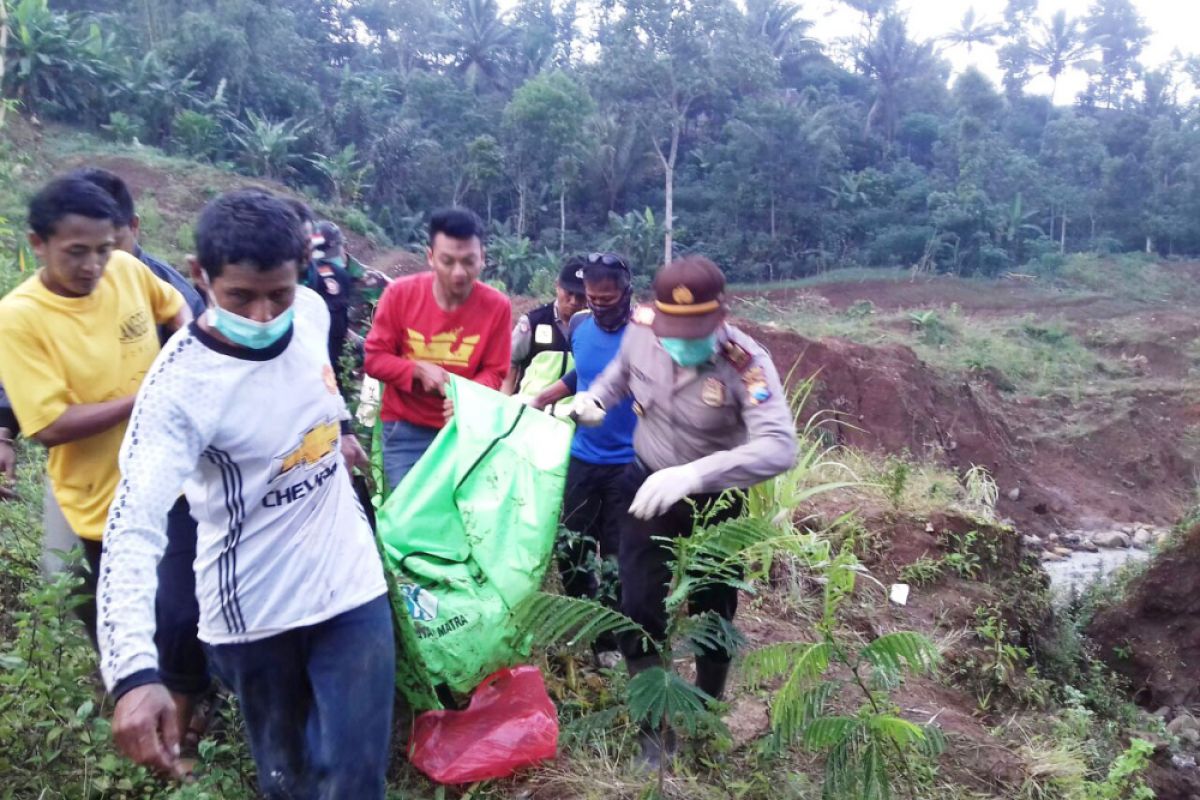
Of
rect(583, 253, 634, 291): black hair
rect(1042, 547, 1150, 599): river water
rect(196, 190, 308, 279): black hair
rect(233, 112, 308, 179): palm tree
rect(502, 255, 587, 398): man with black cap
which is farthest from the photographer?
rect(233, 112, 308, 179): palm tree

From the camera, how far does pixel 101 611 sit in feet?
5.14

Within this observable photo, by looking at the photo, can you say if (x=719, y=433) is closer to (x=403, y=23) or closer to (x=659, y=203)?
(x=659, y=203)

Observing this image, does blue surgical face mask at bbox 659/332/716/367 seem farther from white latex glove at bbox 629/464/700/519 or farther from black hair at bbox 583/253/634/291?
black hair at bbox 583/253/634/291

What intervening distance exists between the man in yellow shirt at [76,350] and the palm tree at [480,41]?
33.5 m

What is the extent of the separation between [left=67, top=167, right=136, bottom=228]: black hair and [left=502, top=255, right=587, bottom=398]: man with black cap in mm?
1599

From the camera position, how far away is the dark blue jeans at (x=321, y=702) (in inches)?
77.0

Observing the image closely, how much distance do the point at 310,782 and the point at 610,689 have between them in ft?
4.78

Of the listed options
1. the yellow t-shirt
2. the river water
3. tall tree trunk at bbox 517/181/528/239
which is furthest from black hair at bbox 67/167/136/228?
tall tree trunk at bbox 517/181/528/239

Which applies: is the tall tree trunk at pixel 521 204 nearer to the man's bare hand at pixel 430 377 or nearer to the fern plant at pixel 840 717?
the man's bare hand at pixel 430 377

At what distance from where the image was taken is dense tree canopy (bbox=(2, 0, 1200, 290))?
80.5 feet

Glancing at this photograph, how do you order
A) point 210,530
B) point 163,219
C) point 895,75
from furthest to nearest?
point 895,75 < point 163,219 < point 210,530

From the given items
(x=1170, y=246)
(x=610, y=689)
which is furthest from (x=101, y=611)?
(x=1170, y=246)

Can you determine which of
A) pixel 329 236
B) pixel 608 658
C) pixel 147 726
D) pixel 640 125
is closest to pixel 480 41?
pixel 640 125

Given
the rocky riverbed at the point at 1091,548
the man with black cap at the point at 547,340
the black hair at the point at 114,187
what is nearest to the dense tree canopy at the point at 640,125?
the rocky riverbed at the point at 1091,548
